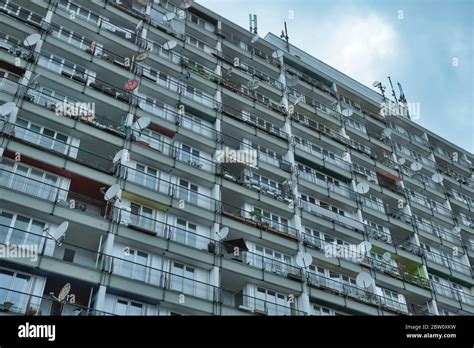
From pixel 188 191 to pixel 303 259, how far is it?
820 centimetres

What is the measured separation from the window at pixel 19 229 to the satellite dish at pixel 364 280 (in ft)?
64.3

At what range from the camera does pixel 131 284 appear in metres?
24.4

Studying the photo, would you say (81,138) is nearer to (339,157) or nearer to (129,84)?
(129,84)

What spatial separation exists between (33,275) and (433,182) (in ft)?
135

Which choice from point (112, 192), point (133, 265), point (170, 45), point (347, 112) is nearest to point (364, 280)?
point (133, 265)

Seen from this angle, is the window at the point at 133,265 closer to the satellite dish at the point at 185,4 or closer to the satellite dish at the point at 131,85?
the satellite dish at the point at 131,85

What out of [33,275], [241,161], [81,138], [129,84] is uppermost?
[129,84]

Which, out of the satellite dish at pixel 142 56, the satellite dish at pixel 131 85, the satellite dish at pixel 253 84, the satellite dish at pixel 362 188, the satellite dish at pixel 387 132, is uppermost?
the satellite dish at pixel 387 132

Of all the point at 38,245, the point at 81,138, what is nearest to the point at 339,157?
the point at 81,138

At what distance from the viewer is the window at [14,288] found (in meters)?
21.3

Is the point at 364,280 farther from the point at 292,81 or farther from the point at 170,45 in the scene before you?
the point at 170,45

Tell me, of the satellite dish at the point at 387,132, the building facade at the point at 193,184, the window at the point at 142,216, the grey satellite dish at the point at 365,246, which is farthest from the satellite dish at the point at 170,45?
the satellite dish at the point at 387,132

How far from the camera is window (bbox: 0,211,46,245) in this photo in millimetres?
23031

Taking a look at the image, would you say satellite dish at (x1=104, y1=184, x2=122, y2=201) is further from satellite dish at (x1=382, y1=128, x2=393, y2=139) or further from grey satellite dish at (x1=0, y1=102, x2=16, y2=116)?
satellite dish at (x1=382, y1=128, x2=393, y2=139)
